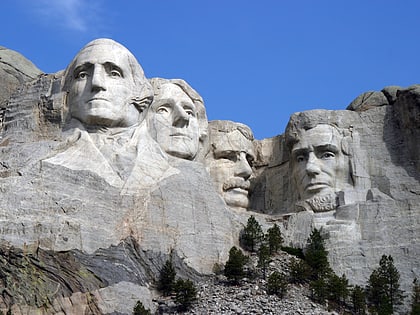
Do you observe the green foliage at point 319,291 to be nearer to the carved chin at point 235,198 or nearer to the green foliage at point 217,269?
the green foliage at point 217,269

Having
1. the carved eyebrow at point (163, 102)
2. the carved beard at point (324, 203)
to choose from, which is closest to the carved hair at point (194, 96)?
the carved eyebrow at point (163, 102)

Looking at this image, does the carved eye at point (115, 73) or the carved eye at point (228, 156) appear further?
the carved eye at point (228, 156)

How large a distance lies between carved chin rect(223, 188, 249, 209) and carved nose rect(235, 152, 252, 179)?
0.38m

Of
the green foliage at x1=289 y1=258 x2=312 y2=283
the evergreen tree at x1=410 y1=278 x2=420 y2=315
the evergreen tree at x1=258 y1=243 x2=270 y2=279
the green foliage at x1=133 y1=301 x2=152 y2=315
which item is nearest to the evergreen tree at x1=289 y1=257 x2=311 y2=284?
the green foliage at x1=289 y1=258 x2=312 y2=283

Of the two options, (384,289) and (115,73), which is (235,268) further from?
(115,73)

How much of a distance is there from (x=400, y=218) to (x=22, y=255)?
821cm

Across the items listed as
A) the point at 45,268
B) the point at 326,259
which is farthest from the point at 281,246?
the point at 45,268

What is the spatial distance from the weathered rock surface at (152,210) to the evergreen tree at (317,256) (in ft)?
1.44

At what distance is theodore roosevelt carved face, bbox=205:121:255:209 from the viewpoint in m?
35.5

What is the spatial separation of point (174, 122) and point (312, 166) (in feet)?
10.0

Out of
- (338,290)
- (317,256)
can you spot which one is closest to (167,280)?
(338,290)

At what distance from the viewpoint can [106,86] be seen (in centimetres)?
3281

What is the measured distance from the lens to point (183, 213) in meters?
32.0

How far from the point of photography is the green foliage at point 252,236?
108 feet
